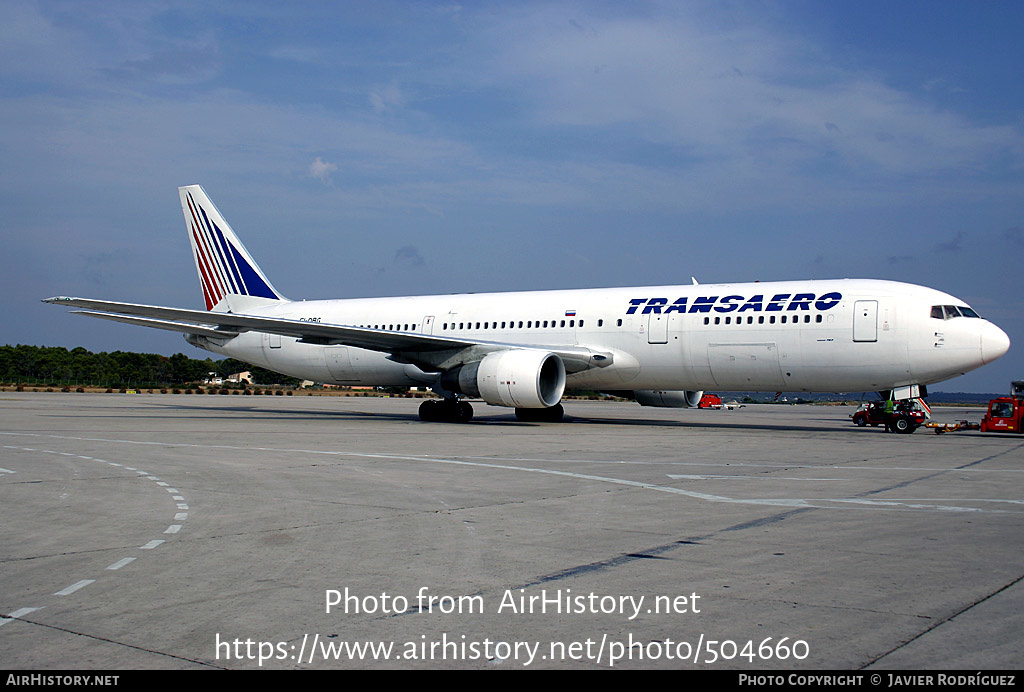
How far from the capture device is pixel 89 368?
92875mm

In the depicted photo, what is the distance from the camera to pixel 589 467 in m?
12.5

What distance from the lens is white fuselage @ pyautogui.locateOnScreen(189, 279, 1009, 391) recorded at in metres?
19.6

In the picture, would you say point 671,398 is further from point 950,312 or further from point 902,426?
point 950,312

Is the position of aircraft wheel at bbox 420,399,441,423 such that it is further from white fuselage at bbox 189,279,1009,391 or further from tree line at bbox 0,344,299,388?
tree line at bbox 0,344,299,388

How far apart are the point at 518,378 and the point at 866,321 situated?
849 centimetres

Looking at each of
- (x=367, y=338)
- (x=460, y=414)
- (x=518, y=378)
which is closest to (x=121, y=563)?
(x=518, y=378)

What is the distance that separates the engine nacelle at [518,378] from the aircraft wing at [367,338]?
77cm

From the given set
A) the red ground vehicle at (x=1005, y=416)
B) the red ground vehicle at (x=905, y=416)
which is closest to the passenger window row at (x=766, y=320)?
the red ground vehicle at (x=905, y=416)

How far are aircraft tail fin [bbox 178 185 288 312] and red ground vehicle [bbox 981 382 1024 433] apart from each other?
2406cm

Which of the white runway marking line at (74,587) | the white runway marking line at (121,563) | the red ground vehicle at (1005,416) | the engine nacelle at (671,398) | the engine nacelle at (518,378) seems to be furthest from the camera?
the engine nacelle at (671,398)

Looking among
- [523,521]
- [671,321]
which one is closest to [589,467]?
[523,521]

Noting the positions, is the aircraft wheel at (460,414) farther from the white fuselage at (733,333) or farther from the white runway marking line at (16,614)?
the white runway marking line at (16,614)

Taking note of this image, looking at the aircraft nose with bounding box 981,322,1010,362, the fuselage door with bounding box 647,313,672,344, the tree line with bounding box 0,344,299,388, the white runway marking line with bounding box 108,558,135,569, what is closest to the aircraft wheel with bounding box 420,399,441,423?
the fuselage door with bounding box 647,313,672,344

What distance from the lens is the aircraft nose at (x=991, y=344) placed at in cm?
1925
